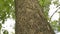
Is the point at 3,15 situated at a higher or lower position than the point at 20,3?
lower

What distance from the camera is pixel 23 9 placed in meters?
1.92

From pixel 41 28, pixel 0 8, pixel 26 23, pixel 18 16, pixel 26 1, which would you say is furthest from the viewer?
pixel 0 8

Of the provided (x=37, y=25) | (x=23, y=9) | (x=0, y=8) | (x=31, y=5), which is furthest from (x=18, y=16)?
(x=0, y=8)

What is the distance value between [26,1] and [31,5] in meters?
0.16

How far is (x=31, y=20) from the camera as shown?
1.69 meters

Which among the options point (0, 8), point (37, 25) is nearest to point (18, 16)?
point (37, 25)

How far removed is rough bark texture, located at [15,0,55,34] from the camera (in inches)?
61.8

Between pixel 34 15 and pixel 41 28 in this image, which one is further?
pixel 34 15

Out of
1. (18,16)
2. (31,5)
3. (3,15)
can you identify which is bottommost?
(3,15)

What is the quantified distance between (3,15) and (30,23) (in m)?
3.12

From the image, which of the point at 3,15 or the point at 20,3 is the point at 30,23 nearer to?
the point at 20,3

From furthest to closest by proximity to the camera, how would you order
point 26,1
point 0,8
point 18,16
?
point 0,8, point 26,1, point 18,16

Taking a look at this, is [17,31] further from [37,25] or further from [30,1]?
[30,1]

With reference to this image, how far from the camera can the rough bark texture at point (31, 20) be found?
1.57 m
